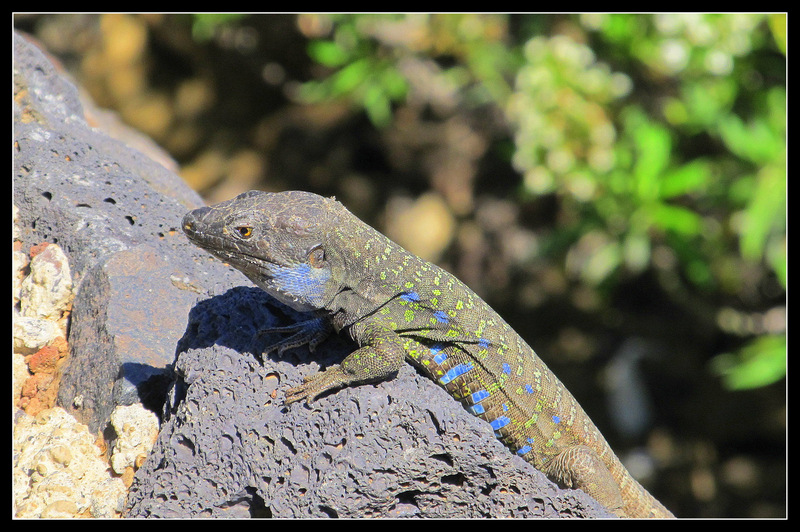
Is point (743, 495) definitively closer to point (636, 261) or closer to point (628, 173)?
point (636, 261)

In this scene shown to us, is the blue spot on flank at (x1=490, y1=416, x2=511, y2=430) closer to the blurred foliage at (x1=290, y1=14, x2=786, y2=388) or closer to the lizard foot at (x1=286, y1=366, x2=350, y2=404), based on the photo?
the lizard foot at (x1=286, y1=366, x2=350, y2=404)

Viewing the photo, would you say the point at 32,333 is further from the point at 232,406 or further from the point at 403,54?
the point at 403,54

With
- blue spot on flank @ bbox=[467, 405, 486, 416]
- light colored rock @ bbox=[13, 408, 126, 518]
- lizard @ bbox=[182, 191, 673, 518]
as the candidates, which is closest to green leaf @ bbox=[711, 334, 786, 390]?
lizard @ bbox=[182, 191, 673, 518]

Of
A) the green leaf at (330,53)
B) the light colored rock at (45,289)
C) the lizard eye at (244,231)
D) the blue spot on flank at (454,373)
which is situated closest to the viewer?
the lizard eye at (244,231)

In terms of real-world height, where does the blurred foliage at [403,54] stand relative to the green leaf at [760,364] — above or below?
above

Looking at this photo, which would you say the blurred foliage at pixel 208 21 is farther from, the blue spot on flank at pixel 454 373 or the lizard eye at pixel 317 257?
the blue spot on flank at pixel 454 373

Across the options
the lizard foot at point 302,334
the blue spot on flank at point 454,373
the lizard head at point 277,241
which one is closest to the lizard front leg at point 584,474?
the blue spot on flank at point 454,373
